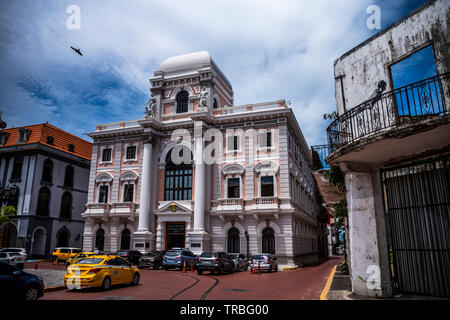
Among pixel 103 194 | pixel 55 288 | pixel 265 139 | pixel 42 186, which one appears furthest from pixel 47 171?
pixel 55 288

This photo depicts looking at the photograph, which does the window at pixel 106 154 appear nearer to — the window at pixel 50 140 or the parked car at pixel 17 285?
the window at pixel 50 140

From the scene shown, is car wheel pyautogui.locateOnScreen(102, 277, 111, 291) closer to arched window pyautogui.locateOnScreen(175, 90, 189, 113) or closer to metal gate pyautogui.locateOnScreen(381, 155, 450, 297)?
metal gate pyautogui.locateOnScreen(381, 155, 450, 297)

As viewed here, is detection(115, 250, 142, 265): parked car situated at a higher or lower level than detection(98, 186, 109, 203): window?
lower

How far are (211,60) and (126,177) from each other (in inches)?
616

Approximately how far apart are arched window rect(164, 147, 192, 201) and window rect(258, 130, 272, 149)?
23.7 feet

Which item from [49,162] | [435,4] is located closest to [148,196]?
[49,162]

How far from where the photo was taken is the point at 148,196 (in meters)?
32.8

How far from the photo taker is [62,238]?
40562mm

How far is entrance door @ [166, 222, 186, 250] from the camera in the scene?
31.9 metres

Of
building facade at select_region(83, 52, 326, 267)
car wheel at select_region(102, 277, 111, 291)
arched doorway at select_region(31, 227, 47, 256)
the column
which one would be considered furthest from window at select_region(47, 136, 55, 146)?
car wheel at select_region(102, 277, 111, 291)

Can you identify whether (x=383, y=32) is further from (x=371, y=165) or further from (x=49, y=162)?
(x=49, y=162)

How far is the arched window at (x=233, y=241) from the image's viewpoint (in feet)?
99.3

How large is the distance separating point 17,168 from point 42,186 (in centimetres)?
383

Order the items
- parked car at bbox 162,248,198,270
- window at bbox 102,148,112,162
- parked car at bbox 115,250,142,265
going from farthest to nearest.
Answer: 1. window at bbox 102,148,112,162
2. parked car at bbox 115,250,142,265
3. parked car at bbox 162,248,198,270
